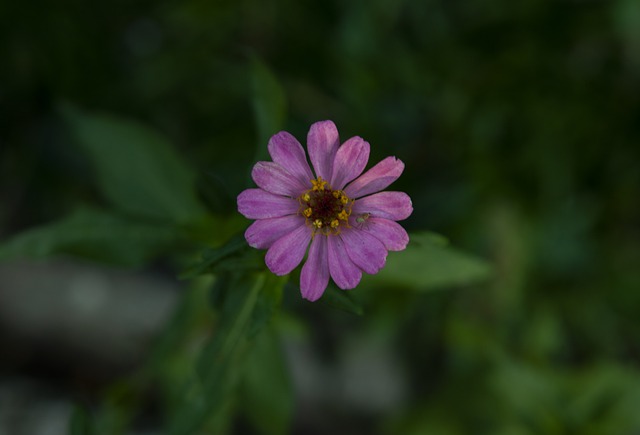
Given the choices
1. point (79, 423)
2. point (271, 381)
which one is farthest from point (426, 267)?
point (79, 423)

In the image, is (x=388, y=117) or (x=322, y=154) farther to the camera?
(x=388, y=117)

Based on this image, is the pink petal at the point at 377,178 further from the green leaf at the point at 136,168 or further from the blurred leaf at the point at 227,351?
the green leaf at the point at 136,168

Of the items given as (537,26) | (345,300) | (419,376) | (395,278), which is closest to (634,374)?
(419,376)

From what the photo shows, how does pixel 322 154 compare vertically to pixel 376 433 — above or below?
below

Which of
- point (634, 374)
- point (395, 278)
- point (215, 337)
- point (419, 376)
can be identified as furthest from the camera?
point (419, 376)

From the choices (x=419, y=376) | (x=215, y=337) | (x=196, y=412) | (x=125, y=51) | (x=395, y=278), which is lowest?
(x=196, y=412)

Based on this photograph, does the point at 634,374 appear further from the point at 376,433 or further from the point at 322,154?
the point at 322,154

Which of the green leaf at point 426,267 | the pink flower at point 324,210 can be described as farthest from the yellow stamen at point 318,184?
the green leaf at point 426,267

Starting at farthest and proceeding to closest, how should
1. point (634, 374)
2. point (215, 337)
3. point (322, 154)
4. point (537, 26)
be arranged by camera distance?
point (537, 26) < point (634, 374) < point (215, 337) < point (322, 154)
